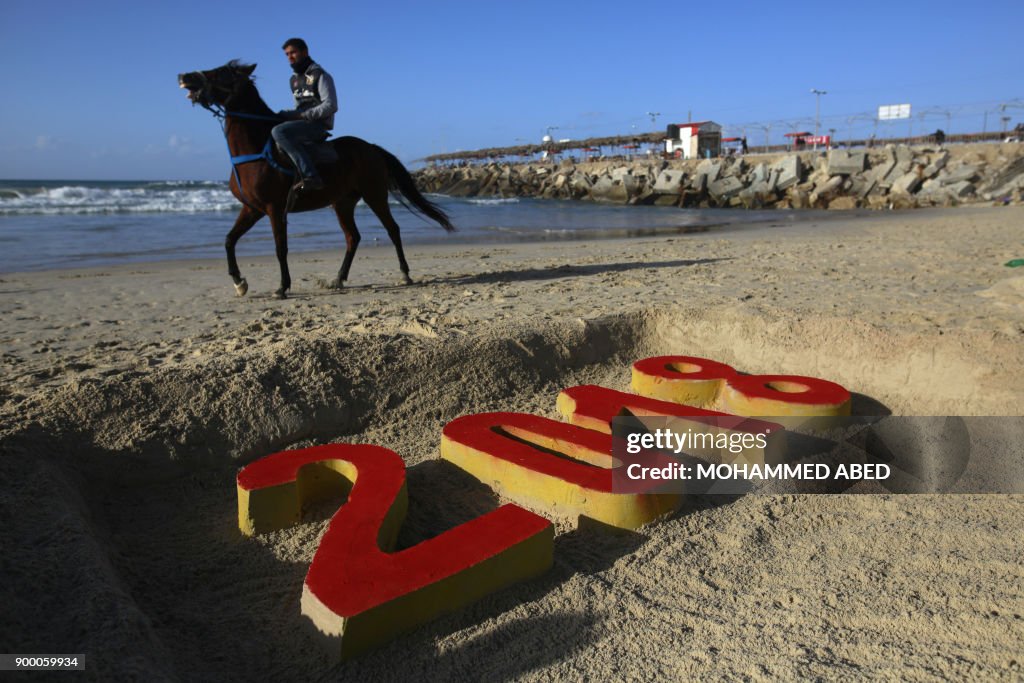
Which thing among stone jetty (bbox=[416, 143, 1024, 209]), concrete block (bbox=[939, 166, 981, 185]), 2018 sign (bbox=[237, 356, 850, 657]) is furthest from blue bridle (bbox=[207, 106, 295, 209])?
concrete block (bbox=[939, 166, 981, 185])

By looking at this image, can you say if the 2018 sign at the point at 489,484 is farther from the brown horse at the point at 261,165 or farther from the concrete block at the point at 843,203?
the concrete block at the point at 843,203

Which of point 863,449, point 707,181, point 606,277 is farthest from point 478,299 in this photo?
point 707,181

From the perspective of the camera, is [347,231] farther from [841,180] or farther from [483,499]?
[841,180]

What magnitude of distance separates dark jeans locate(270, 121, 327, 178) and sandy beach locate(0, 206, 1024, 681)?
1.35 metres

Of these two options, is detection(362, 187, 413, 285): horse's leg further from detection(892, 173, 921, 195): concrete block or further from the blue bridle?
detection(892, 173, 921, 195): concrete block

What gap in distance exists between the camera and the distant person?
21.4ft

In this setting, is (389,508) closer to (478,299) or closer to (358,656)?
(358,656)

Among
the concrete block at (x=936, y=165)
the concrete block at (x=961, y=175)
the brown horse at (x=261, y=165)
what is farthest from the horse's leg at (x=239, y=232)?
the concrete block at (x=936, y=165)

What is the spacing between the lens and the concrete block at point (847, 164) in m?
26.2

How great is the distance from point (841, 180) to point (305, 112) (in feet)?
80.9

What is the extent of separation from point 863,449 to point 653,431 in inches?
48.2

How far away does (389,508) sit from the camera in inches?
114

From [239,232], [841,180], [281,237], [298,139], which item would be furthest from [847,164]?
[239,232]

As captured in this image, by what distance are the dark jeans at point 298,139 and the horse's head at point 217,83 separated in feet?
1.73
